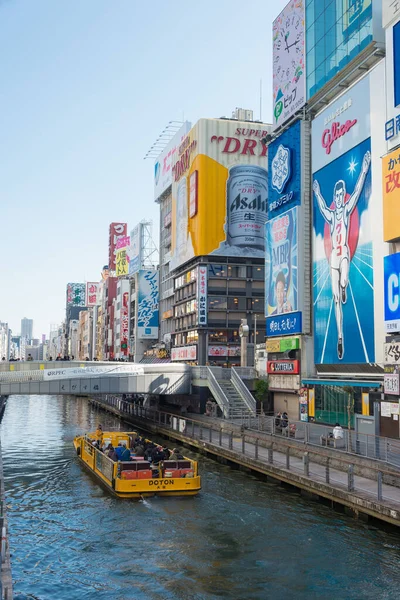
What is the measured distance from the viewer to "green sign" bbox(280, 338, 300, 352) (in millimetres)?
56341

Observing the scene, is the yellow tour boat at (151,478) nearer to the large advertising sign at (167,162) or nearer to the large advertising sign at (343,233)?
the large advertising sign at (343,233)

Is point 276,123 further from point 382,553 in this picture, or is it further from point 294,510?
point 382,553

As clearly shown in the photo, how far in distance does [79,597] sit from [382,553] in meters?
10.0

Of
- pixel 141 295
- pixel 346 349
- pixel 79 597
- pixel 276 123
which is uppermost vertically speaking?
pixel 276 123

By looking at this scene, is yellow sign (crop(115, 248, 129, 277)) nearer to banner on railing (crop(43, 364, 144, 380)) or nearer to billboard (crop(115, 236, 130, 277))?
billboard (crop(115, 236, 130, 277))

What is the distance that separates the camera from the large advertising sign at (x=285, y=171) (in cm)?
5766

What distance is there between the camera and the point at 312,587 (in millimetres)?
19141

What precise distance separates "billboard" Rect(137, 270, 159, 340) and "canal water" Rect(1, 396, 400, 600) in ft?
285

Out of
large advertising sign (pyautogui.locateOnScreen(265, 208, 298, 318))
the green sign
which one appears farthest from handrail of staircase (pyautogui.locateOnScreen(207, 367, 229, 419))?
large advertising sign (pyautogui.locateOnScreen(265, 208, 298, 318))

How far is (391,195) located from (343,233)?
8591 millimetres

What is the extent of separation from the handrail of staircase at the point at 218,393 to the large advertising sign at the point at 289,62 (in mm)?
24155

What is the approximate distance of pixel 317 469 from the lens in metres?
32.6

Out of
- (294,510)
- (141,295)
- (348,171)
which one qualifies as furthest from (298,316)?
(141,295)

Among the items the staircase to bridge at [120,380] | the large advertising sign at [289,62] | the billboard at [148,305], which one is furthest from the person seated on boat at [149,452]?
the billboard at [148,305]
